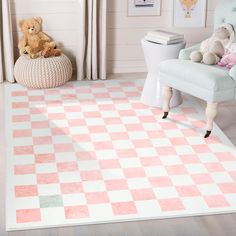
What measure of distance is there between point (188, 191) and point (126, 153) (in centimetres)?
58

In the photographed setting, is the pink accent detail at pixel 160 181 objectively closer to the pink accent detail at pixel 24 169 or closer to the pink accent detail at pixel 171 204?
the pink accent detail at pixel 171 204

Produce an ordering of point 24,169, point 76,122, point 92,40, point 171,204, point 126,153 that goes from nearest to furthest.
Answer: point 171,204 < point 24,169 < point 126,153 < point 76,122 < point 92,40

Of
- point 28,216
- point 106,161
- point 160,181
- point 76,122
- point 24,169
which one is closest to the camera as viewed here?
point 28,216

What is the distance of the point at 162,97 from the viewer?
4.27 meters

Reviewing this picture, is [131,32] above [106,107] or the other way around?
above

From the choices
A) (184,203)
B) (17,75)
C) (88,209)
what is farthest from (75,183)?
(17,75)

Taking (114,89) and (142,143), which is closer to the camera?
(142,143)

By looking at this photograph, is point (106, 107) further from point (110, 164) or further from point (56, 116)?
point (110, 164)

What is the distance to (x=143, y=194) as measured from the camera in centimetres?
309

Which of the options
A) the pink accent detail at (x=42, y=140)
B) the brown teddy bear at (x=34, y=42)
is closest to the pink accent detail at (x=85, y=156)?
the pink accent detail at (x=42, y=140)

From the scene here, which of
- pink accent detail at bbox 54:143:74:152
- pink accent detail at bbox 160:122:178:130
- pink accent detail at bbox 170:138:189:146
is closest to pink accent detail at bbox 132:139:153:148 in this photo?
pink accent detail at bbox 170:138:189:146

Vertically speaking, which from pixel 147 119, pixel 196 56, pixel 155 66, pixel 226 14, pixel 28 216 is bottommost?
pixel 28 216

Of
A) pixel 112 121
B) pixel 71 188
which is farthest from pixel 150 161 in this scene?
pixel 112 121

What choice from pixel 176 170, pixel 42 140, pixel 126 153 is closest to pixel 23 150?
pixel 42 140
